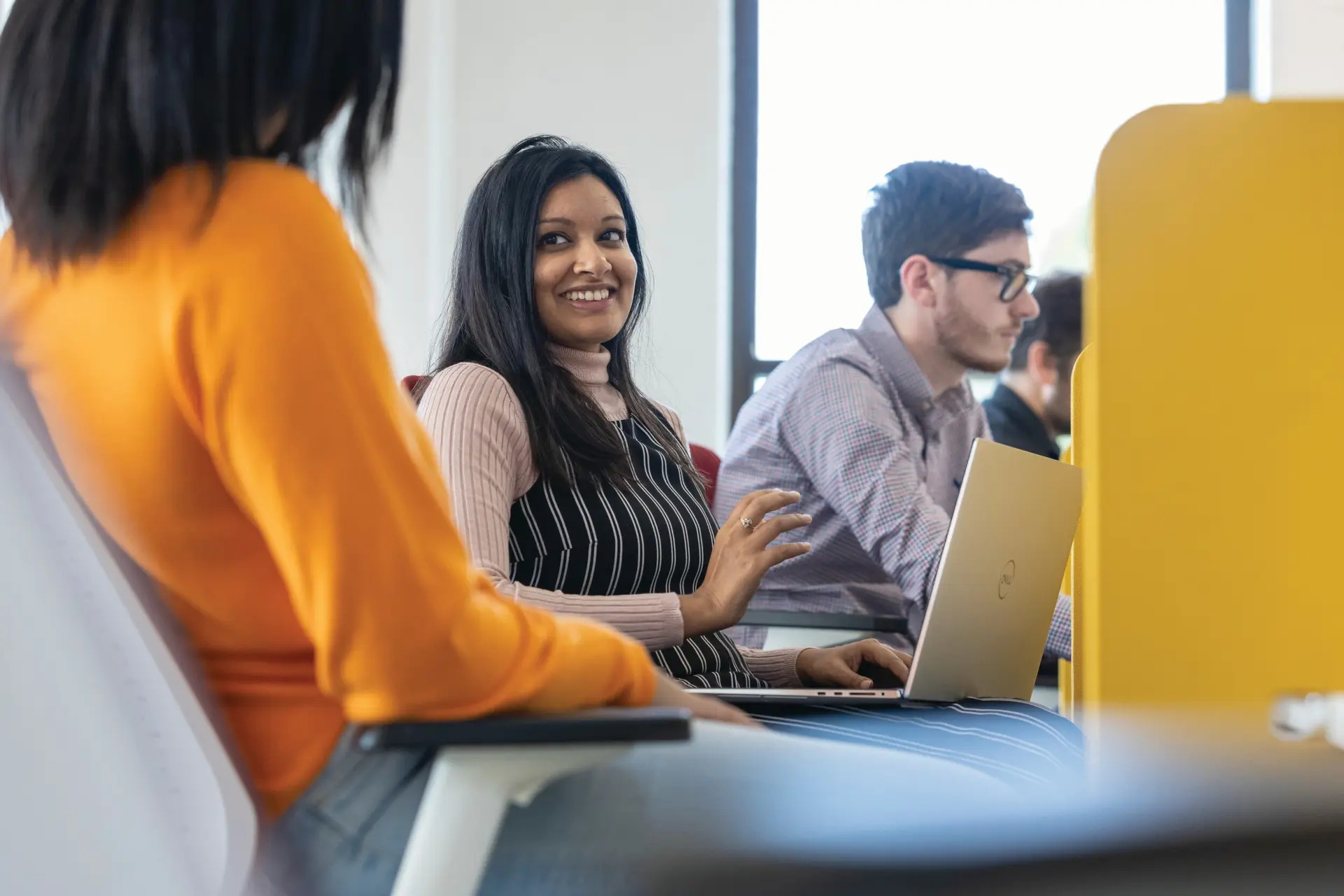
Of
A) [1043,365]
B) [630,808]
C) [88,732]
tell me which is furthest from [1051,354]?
[88,732]

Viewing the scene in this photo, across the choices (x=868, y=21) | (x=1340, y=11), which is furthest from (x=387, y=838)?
(x=1340, y=11)

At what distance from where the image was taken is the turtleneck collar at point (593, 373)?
1.66m

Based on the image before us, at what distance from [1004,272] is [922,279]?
163 mm

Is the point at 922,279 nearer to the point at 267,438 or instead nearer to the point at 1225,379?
the point at 1225,379

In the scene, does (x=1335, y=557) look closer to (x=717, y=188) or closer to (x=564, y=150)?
(x=564, y=150)

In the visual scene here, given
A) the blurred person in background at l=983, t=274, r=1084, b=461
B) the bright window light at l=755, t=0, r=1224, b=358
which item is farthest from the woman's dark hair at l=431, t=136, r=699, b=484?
the bright window light at l=755, t=0, r=1224, b=358

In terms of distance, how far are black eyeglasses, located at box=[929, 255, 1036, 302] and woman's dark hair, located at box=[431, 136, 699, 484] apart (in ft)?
2.81

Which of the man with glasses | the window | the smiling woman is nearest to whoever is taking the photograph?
the smiling woman

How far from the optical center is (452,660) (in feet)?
2.18

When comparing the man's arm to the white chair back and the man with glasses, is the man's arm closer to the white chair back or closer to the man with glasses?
the man with glasses

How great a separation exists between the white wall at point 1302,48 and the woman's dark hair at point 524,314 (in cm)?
321

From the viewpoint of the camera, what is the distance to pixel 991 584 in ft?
4.46

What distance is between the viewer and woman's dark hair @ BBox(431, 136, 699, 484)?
1520 mm

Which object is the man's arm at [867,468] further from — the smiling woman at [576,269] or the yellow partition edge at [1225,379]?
the yellow partition edge at [1225,379]
